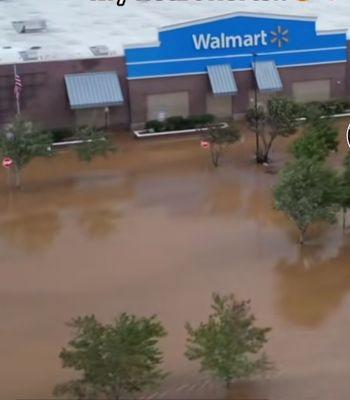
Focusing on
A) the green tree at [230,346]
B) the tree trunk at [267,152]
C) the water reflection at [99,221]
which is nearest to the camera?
the green tree at [230,346]

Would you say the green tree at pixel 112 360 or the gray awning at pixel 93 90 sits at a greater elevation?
the gray awning at pixel 93 90

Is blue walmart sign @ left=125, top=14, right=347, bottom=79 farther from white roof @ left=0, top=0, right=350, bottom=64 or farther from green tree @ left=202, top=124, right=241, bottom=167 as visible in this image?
green tree @ left=202, top=124, right=241, bottom=167

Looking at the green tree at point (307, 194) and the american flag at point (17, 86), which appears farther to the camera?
the american flag at point (17, 86)

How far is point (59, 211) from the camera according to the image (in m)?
29.7

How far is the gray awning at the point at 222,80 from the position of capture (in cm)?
4025

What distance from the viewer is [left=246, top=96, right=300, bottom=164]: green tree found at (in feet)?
111

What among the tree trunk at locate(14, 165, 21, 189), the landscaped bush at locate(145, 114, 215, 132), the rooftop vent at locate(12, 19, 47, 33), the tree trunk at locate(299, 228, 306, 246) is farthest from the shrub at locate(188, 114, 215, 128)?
the tree trunk at locate(299, 228, 306, 246)

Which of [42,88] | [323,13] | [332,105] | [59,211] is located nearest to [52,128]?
[42,88]

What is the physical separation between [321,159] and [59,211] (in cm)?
966

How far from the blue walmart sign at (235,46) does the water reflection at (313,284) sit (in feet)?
54.7

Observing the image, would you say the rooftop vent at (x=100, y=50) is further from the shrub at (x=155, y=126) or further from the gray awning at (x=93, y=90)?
the shrub at (x=155, y=126)

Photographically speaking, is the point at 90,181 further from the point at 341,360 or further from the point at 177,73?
the point at 341,360

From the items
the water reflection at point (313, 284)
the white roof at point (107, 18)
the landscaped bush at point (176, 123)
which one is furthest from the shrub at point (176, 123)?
the water reflection at point (313, 284)

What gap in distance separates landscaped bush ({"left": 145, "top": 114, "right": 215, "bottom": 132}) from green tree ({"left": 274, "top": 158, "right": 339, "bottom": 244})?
14.1 m
